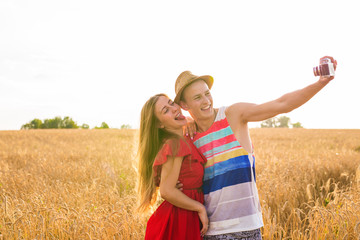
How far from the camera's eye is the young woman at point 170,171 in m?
2.41

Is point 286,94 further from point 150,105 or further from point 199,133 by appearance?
point 150,105

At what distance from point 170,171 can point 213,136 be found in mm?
499

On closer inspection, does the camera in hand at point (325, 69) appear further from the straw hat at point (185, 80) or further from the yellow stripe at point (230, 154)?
the straw hat at point (185, 80)

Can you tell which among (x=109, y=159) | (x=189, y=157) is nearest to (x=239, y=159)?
(x=189, y=157)

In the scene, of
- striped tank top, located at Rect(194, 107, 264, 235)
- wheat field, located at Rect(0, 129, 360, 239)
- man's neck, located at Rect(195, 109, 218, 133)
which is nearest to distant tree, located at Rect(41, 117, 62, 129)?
wheat field, located at Rect(0, 129, 360, 239)

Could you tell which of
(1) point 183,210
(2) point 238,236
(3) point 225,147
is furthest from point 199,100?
(2) point 238,236

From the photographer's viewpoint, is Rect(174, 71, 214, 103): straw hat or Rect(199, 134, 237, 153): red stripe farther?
Rect(174, 71, 214, 103): straw hat

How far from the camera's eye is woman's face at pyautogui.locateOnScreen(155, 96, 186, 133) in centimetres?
267

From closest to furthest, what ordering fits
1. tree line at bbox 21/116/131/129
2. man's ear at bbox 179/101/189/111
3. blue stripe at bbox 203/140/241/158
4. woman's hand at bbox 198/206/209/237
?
woman's hand at bbox 198/206/209/237, blue stripe at bbox 203/140/241/158, man's ear at bbox 179/101/189/111, tree line at bbox 21/116/131/129

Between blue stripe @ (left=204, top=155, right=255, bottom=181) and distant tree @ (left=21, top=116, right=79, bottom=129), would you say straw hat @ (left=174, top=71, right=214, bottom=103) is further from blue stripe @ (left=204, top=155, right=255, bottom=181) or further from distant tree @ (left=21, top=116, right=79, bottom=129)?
distant tree @ (left=21, top=116, right=79, bottom=129)

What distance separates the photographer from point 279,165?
7.27 metres

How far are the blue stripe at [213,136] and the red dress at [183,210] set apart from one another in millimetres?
128

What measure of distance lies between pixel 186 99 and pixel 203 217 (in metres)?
1.08

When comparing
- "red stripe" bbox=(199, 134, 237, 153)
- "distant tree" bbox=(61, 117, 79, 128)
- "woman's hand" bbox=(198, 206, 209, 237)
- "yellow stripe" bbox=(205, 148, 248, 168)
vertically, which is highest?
"distant tree" bbox=(61, 117, 79, 128)
